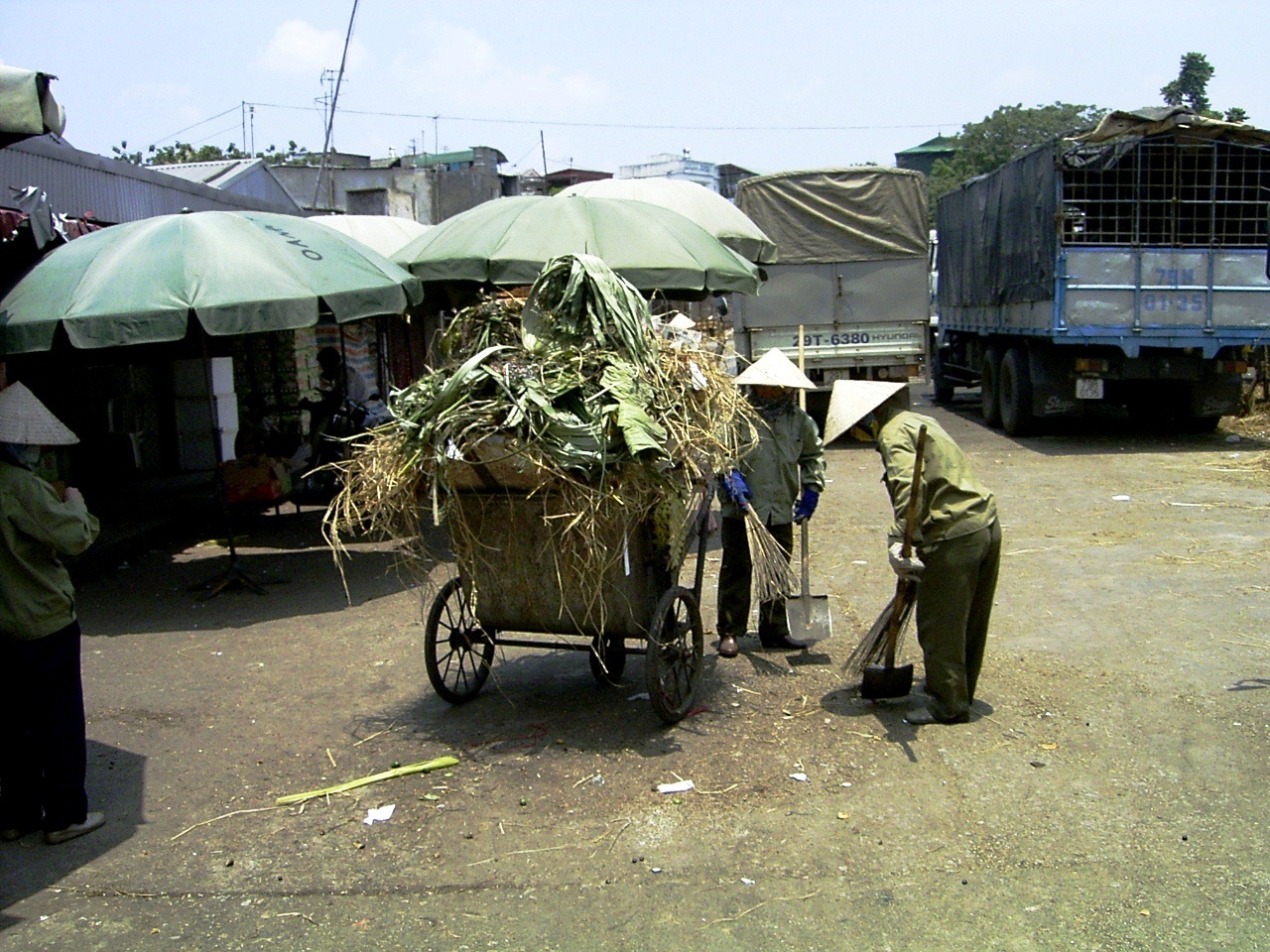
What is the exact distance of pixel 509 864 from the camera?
13.8 feet

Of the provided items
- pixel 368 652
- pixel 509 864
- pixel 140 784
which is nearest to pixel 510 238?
pixel 368 652

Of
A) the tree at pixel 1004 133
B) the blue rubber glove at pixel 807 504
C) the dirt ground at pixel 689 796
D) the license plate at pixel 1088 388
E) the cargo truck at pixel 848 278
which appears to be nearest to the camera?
the dirt ground at pixel 689 796

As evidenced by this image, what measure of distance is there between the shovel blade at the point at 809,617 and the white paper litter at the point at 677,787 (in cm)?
195

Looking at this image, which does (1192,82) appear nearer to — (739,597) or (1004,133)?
(1004,133)

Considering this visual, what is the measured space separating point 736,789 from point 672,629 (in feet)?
3.17

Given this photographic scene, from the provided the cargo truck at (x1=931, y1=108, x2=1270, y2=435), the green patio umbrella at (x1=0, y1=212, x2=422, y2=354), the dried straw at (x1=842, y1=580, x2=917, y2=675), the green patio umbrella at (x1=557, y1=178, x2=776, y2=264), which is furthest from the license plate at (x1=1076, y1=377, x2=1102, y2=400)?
the dried straw at (x1=842, y1=580, x2=917, y2=675)

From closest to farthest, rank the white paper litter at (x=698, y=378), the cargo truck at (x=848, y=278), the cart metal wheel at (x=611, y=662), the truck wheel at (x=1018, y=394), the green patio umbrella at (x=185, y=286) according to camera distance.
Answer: the white paper litter at (x=698, y=378), the cart metal wheel at (x=611, y=662), the green patio umbrella at (x=185, y=286), the truck wheel at (x=1018, y=394), the cargo truck at (x=848, y=278)

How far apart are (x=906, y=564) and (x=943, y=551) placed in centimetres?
19

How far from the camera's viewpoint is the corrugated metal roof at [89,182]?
10102 millimetres

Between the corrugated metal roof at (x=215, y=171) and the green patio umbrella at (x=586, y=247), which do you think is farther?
the corrugated metal roof at (x=215, y=171)

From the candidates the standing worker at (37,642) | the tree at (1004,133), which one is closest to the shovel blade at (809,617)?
the standing worker at (37,642)

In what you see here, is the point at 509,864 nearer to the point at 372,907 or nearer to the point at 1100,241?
the point at 372,907

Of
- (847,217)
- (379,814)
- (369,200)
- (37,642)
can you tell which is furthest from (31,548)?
(369,200)

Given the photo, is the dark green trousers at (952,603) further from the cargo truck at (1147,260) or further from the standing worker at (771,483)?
the cargo truck at (1147,260)
